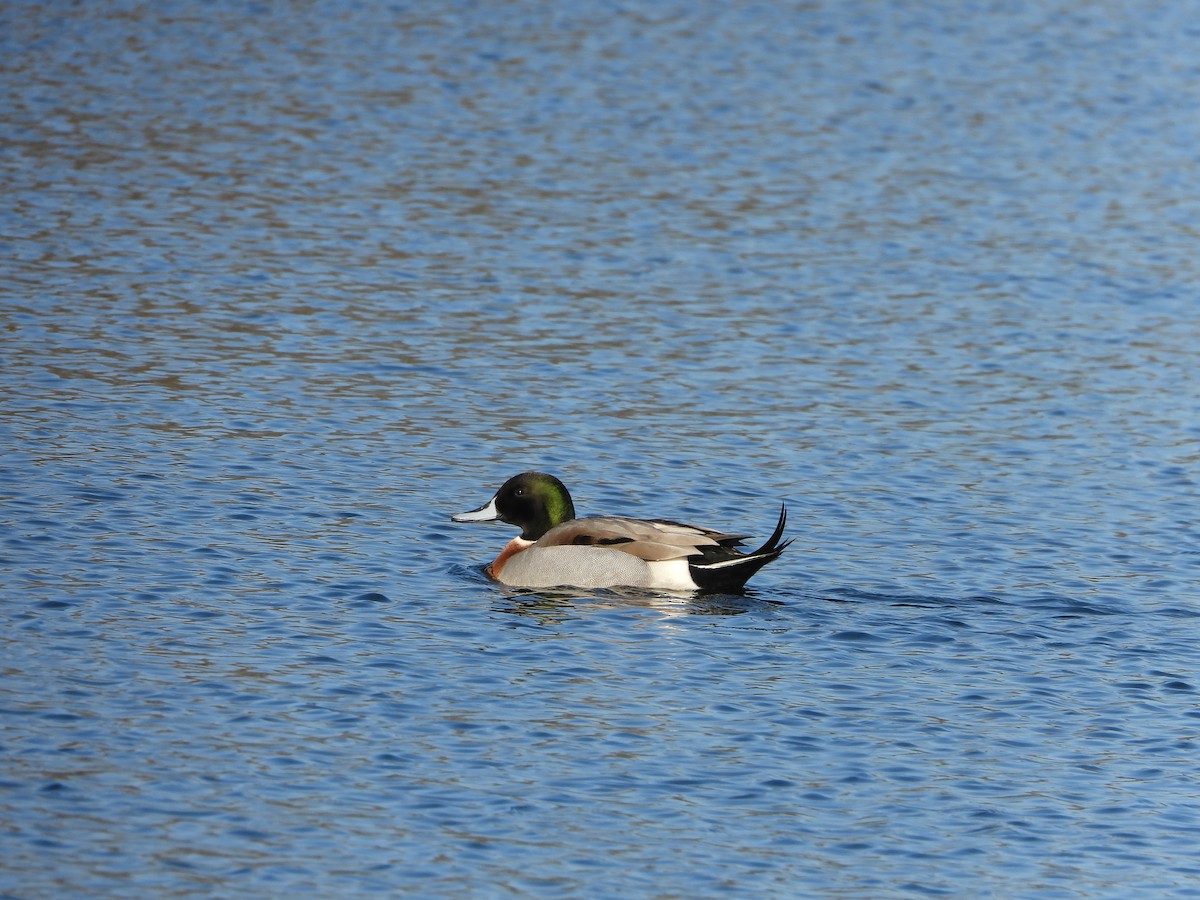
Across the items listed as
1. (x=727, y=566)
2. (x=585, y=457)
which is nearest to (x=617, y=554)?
(x=727, y=566)

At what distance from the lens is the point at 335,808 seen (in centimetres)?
1037

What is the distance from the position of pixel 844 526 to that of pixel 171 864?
809 centimetres

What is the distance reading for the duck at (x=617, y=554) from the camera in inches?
568

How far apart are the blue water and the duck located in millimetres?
216

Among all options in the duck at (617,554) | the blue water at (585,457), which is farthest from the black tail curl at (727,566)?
the blue water at (585,457)

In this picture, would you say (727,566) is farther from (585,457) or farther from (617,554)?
(585,457)

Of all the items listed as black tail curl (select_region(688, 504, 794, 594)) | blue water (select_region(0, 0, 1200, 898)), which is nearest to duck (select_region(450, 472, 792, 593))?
black tail curl (select_region(688, 504, 794, 594))

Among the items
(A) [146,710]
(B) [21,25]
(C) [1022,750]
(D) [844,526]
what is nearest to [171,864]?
(A) [146,710]

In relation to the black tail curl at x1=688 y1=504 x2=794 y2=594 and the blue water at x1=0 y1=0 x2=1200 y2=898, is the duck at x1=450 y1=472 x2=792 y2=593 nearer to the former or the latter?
the black tail curl at x1=688 y1=504 x2=794 y2=594

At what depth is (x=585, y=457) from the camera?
58.3 ft

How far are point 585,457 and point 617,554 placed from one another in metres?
3.16

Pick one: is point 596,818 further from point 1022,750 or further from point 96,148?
point 96,148

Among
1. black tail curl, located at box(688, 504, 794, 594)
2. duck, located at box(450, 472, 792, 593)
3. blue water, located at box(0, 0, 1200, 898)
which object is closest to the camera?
blue water, located at box(0, 0, 1200, 898)

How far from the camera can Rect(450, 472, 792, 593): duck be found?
1443cm
